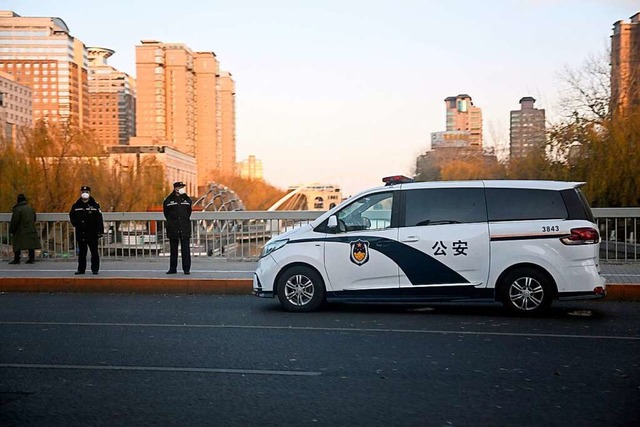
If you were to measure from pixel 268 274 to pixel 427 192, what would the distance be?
2.68 metres

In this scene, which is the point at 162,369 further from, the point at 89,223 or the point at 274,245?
the point at 89,223

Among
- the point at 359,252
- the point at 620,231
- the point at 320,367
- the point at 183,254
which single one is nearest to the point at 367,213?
the point at 359,252

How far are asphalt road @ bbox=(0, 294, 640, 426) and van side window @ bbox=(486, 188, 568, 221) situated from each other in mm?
1484

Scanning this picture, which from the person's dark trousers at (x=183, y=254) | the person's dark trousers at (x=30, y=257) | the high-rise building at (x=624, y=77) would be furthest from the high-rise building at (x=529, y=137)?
the person's dark trousers at (x=183, y=254)

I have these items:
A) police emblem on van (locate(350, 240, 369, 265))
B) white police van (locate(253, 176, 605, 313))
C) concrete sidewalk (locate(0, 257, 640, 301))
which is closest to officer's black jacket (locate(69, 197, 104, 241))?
concrete sidewalk (locate(0, 257, 640, 301))

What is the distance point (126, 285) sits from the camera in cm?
1597

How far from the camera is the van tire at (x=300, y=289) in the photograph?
12.1 meters

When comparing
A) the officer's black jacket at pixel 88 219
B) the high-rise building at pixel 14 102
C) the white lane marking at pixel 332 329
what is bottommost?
the white lane marking at pixel 332 329

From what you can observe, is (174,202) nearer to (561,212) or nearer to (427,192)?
(427,192)

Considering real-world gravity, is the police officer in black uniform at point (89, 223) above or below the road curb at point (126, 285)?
above

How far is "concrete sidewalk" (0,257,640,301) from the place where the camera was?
15239mm

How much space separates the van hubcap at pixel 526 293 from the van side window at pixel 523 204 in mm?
912

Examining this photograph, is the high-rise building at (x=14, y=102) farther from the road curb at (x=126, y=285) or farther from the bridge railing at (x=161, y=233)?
the road curb at (x=126, y=285)

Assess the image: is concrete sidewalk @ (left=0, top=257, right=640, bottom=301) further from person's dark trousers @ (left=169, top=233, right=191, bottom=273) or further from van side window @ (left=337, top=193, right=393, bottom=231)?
van side window @ (left=337, top=193, right=393, bottom=231)
